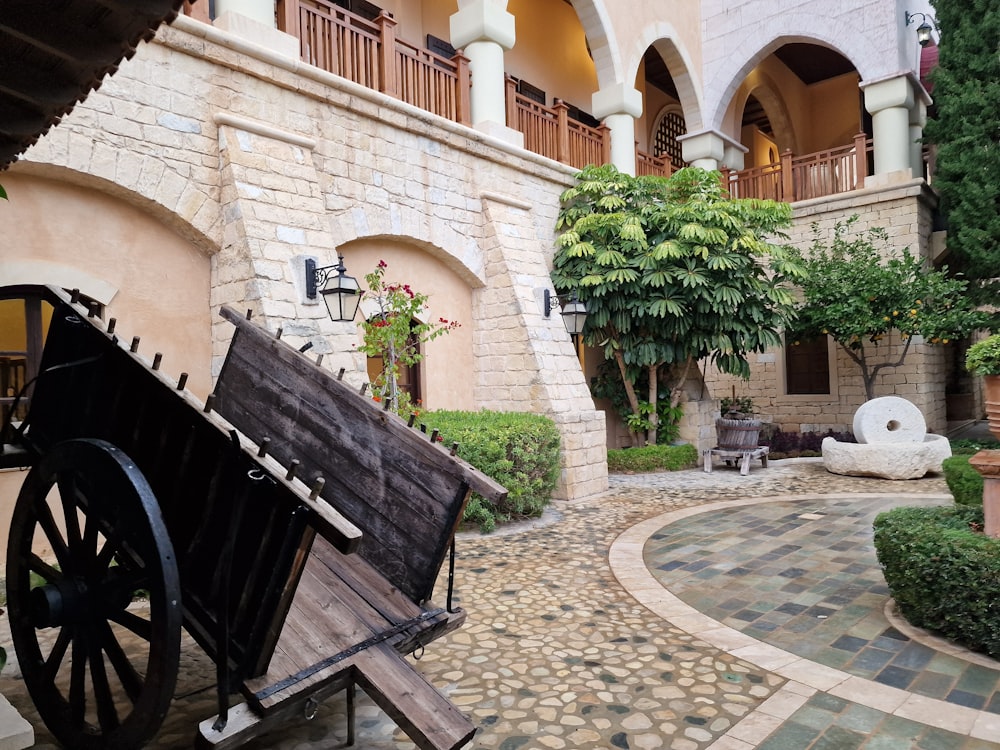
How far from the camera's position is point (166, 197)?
5609 millimetres

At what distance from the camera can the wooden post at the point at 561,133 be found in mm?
10039

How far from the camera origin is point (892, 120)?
12047 mm

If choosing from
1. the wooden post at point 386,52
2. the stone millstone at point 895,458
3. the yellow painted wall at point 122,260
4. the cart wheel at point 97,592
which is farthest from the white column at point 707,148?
the cart wheel at point 97,592

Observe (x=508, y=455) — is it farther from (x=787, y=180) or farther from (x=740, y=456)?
(x=787, y=180)

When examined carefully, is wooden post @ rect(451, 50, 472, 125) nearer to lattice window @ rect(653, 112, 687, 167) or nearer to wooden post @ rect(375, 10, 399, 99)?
wooden post @ rect(375, 10, 399, 99)

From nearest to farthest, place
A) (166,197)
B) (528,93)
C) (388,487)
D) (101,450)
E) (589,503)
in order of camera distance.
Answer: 1. (101,450)
2. (388,487)
3. (166,197)
4. (589,503)
5. (528,93)

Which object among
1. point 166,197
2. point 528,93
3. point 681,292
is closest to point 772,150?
point 528,93

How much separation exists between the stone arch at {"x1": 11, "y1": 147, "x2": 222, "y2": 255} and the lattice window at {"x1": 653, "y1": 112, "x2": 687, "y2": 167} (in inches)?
472

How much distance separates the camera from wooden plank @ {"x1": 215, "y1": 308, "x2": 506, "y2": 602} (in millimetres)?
2760

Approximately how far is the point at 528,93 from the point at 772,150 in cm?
1055

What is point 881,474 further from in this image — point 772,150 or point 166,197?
point 772,150

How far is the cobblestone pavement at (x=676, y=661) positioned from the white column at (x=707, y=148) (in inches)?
367

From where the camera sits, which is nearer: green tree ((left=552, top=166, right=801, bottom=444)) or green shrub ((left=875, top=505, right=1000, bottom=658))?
green shrub ((left=875, top=505, right=1000, bottom=658))

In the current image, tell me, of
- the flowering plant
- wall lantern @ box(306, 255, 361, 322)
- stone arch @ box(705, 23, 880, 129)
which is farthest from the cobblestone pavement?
stone arch @ box(705, 23, 880, 129)
